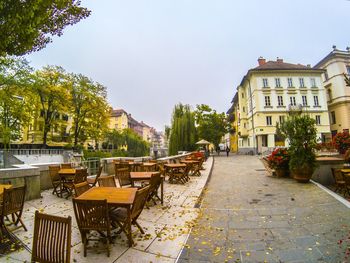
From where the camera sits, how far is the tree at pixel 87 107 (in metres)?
27.5

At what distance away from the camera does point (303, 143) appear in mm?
8547

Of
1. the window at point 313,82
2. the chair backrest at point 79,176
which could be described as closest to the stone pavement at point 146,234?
the chair backrest at point 79,176

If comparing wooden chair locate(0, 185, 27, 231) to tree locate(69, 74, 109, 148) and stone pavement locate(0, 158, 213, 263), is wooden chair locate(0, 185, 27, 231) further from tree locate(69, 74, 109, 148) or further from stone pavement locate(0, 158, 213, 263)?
tree locate(69, 74, 109, 148)

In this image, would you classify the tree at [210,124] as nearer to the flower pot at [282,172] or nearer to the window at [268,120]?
the window at [268,120]

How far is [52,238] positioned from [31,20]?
339cm

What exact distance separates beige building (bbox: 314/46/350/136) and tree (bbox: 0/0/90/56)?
38.4 meters

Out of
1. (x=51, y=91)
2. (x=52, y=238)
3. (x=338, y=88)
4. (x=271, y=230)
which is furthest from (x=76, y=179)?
(x=338, y=88)

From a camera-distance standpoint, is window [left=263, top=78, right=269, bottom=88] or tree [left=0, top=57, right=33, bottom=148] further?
window [left=263, top=78, right=269, bottom=88]

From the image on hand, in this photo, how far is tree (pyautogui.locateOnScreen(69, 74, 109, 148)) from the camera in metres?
27.5

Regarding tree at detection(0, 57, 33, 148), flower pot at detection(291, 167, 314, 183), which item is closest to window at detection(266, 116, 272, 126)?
flower pot at detection(291, 167, 314, 183)

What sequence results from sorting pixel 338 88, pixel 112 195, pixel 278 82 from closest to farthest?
pixel 112 195 < pixel 338 88 < pixel 278 82

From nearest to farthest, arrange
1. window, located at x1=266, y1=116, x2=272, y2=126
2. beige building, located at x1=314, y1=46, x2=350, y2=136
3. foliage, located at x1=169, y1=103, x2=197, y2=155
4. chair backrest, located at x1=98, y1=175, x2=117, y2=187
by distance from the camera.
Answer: chair backrest, located at x1=98, y1=175, x2=117, y2=187
foliage, located at x1=169, y1=103, x2=197, y2=155
beige building, located at x1=314, y1=46, x2=350, y2=136
window, located at x1=266, y1=116, x2=272, y2=126

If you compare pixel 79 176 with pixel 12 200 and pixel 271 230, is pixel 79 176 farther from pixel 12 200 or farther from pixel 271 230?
pixel 271 230

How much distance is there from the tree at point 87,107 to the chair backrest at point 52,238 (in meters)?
28.0
